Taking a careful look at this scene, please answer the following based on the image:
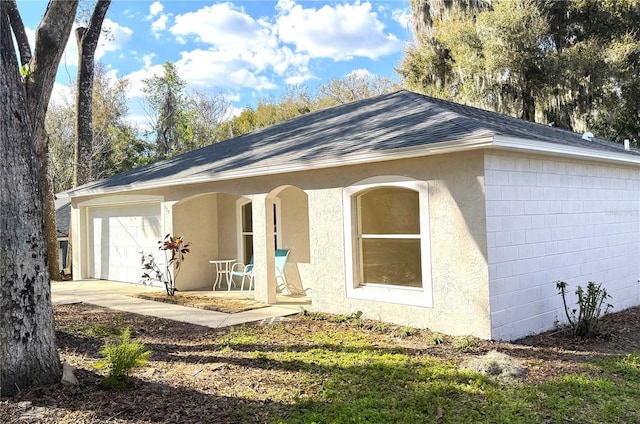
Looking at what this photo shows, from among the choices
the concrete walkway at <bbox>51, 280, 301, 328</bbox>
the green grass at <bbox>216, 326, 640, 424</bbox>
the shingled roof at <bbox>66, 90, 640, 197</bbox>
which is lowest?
the green grass at <bbox>216, 326, 640, 424</bbox>

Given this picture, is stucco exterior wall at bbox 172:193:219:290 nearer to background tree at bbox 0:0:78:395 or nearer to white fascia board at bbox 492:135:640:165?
background tree at bbox 0:0:78:395

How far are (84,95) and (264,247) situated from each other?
10.4 metres

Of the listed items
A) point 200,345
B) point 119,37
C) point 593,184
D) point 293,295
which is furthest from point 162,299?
point 119,37

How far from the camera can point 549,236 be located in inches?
295

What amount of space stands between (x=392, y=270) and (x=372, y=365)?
2.53 metres

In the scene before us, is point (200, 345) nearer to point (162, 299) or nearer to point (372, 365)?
point (372, 365)

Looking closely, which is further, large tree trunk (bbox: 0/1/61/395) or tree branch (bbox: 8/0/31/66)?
tree branch (bbox: 8/0/31/66)

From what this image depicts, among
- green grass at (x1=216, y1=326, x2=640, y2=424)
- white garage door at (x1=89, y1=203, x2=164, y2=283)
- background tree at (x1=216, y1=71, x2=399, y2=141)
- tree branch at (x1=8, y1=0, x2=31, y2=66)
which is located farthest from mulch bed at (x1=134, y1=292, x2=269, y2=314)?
background tree at (x1=216, y1=71, x2=399, y2=141)

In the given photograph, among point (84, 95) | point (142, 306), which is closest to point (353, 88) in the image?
point (84, 95)

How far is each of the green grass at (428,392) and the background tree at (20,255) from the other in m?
2.12

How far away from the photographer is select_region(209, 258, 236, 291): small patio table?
11891 millimetres

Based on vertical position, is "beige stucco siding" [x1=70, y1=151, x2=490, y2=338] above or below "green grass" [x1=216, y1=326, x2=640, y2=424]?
above

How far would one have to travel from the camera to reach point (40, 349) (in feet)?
15.6

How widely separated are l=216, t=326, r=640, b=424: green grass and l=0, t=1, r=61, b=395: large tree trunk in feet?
6.89
